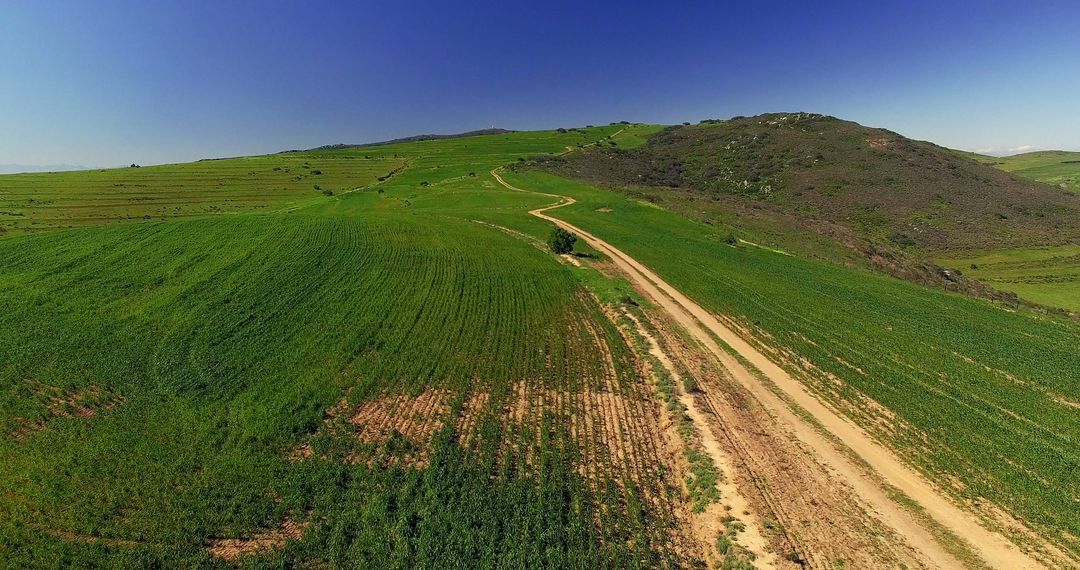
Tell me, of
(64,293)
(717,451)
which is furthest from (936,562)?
(64,293)

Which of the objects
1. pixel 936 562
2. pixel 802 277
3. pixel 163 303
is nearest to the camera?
pixel 936 562

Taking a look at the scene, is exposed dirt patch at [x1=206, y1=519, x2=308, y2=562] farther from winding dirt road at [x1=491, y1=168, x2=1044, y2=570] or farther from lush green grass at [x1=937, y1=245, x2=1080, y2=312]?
lush green grass at [x1=937, y1=245, x2=1080, y2=312]

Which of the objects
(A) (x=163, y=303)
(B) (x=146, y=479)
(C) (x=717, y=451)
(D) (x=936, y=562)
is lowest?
(D) (x=936, y=562)

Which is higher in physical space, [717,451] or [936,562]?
[717,451]

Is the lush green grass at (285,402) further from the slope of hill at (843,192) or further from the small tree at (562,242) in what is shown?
the slope of hill at (843,192)

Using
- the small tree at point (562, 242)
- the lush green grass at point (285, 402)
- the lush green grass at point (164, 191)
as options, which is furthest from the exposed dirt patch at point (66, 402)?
the lush green grass at point (164, 191)

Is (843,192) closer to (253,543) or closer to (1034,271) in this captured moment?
(1034,271)

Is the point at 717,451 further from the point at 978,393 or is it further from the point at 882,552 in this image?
the point at 978,393
